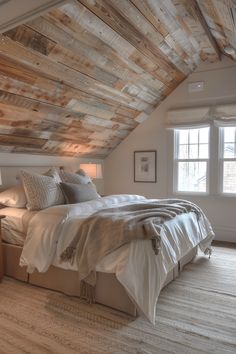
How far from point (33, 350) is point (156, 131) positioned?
408 centimetres

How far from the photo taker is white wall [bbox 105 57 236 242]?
181 inches

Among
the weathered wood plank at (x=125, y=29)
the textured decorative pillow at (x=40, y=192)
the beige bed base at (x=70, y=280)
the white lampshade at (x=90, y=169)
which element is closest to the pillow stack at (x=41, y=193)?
the textured decorative pillow at (x=40, y=192)

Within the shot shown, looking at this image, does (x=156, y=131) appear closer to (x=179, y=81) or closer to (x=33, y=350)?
(x=179, y=81)

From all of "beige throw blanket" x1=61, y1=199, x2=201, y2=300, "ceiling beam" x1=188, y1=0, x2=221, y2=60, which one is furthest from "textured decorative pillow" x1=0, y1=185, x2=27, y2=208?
"ceiling beam" x1=188, y1=0, x2=221, y2=60

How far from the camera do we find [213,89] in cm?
466

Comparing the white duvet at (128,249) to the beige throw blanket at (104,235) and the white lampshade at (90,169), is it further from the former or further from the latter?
the white lampshade at (90,169)

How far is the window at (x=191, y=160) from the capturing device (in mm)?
4898

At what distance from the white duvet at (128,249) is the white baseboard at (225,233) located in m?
1.30

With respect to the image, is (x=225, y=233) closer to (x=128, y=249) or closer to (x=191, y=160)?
(x=191, y=160)

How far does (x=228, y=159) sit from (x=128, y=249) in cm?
309

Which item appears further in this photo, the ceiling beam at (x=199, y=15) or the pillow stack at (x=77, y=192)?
the pillow stack at (x=77, y=192)

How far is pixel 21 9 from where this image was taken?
150cm

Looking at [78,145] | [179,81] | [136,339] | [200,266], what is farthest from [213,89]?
[136,339]

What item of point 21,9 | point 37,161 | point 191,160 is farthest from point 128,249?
point 191,160
